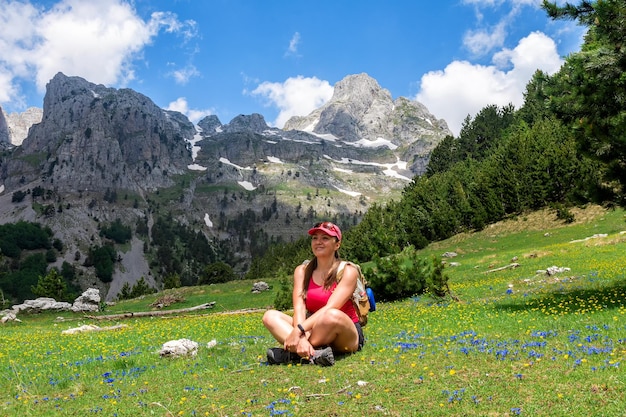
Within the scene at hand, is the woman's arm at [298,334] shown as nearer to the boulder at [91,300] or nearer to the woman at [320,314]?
the woman at [320,314]

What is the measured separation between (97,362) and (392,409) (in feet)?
30.1

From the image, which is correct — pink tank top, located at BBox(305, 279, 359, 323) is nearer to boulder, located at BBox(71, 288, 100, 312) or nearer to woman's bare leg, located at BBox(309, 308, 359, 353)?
woman's bare leg, located at BBox(309, 308, 359, 353)

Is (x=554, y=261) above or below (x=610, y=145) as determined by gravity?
below

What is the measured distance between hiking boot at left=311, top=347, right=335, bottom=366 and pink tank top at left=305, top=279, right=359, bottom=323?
1.02 m

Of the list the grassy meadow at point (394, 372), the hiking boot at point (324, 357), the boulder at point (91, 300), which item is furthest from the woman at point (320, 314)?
the boulder at point (91, 300)

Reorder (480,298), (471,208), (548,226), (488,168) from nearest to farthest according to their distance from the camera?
(480,298)
(548,226)
(471,208)
(488,168)

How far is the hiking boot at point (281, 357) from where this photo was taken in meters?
9.61

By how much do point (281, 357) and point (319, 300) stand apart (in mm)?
1560

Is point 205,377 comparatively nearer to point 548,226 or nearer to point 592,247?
point 592,247

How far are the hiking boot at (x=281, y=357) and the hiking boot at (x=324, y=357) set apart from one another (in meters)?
0.71

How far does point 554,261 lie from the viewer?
101ft

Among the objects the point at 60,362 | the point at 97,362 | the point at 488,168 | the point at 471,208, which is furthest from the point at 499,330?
the point at 488,168

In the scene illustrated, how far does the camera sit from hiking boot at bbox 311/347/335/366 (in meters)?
8.94

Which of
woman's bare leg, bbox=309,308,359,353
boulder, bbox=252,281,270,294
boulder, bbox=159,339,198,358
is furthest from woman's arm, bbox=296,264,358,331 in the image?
boulder, bbox=252,281,270,294
